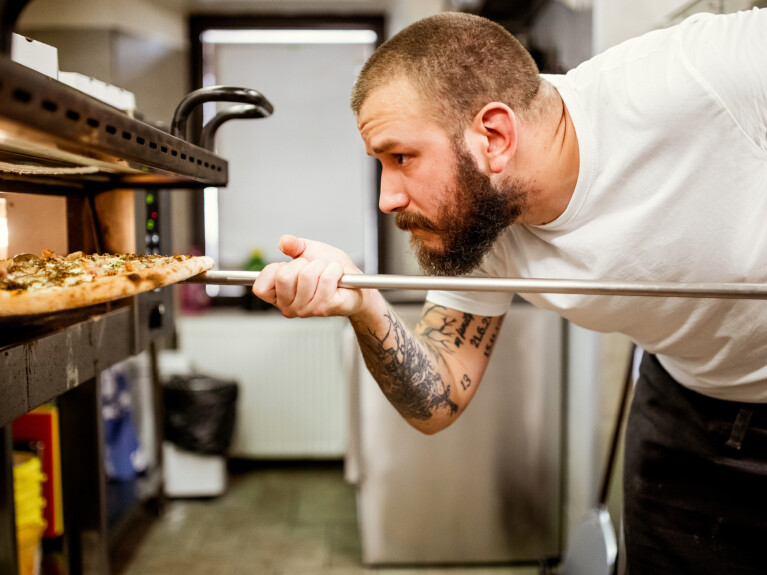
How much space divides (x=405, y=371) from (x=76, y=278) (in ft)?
1.68

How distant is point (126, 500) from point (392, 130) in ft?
5.88

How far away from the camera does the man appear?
30.0 inches

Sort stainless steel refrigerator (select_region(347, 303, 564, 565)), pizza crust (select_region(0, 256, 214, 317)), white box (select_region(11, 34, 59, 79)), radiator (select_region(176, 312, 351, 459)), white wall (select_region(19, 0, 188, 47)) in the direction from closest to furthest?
pizza crust (select_region(0, 256, 214, 317)), white box (select_region(11, 34, 59, 79)), stainless steel refrigerator (select_region(347, 303, 564, 565)), white wall (select_region(19, 0, 188, 47)), radiator (select_region(176, 312, 351, 459))

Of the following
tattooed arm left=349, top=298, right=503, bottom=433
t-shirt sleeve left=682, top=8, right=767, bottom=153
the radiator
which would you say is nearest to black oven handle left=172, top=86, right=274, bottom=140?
tattooed arm left=349, top=298, right=503, bottom=433

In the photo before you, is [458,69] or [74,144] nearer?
[74,144]

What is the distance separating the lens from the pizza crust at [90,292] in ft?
1.84

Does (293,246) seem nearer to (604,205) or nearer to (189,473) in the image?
(604,205)

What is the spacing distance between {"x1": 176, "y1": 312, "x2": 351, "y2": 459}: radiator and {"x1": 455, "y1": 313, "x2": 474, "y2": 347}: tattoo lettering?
4.73 feet

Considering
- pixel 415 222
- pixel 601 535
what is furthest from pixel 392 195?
pixel 601 535

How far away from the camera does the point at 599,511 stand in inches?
58.6

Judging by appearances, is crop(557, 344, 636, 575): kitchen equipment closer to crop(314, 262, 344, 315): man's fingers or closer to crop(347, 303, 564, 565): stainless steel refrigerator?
crop(347, 303, 564, 565): stainless steel refrigerator

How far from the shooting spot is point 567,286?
2.38 ft

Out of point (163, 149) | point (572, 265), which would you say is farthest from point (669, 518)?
point (163, 149)

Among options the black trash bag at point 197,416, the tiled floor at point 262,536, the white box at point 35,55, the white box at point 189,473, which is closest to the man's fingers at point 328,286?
the white box at point 35,55
